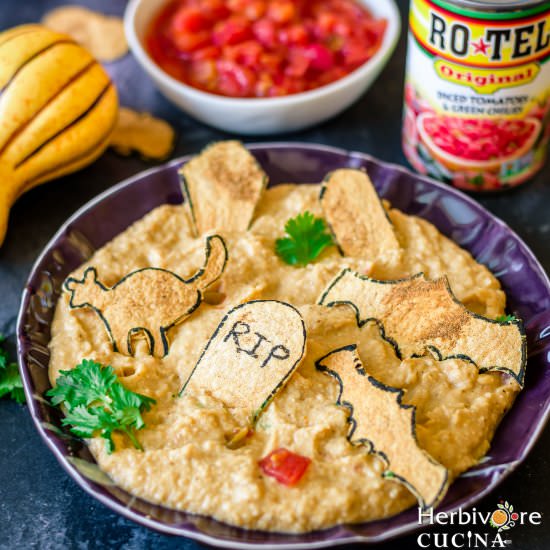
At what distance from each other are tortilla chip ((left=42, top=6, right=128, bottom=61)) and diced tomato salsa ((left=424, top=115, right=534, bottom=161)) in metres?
1.81

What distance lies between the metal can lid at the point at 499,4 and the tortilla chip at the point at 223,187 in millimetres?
919

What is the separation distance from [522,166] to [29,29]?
209 cm

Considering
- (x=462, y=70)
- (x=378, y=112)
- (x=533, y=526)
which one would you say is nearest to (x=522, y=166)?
(x=462, y=70)

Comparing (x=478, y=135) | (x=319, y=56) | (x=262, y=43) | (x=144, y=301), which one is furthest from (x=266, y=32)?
(x=144, y=301)

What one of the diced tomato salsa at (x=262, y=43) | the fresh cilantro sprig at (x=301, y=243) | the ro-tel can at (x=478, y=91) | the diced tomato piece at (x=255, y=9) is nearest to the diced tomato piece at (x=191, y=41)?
the diced tomato salsa at (x=262, y=43)

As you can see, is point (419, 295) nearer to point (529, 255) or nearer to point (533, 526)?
point (529, 255)

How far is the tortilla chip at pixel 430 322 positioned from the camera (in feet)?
7.77

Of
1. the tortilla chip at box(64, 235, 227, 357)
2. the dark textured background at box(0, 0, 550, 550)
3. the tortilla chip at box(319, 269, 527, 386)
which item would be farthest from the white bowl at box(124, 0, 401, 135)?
the tortilla chip at box(319, 269, 527, 386)

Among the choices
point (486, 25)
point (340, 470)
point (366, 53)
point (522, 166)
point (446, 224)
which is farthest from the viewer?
point (366, 53)

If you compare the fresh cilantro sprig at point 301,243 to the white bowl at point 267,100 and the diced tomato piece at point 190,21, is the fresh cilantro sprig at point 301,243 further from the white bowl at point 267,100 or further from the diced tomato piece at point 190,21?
the diced tomato piece at point 190,21

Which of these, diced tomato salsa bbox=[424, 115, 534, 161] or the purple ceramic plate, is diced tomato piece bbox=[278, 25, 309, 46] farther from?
diced tomato salsa bbox=[424, 115, 534, 161]

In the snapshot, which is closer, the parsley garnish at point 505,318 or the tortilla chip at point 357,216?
the parsley garnish at point 505,318

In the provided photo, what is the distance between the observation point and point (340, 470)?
7.09ft

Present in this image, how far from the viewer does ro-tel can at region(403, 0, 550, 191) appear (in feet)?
8.73
